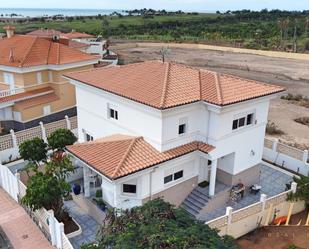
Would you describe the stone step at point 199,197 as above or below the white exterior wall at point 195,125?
below

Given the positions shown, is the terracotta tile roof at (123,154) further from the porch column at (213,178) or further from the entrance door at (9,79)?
the entrance door at (9,79)

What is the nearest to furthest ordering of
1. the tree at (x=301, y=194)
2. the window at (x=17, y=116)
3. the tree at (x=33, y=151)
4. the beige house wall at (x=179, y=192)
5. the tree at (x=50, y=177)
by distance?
1. the tree at (x=50, y=177)
2. the beige house wall at (x=179, y=192)
3. the tree at (x=301, y=194)
4. the tree at (x=33, y=151)
5. the window at (x=17, y=116)

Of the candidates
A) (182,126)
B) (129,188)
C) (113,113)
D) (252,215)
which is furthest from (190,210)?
(113,113)

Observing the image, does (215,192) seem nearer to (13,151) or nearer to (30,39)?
(13,151)

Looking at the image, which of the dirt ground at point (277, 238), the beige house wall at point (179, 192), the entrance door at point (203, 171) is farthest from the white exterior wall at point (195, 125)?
the dirt ground at point (277, 238)

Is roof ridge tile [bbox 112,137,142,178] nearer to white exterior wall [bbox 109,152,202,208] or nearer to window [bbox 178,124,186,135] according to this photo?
white exterior wall [bbox 109,152,202,208]

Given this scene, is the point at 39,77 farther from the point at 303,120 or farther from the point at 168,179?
the point at 303,120

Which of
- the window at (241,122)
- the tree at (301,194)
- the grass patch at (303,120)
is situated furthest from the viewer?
the grass patch at (303,120)
